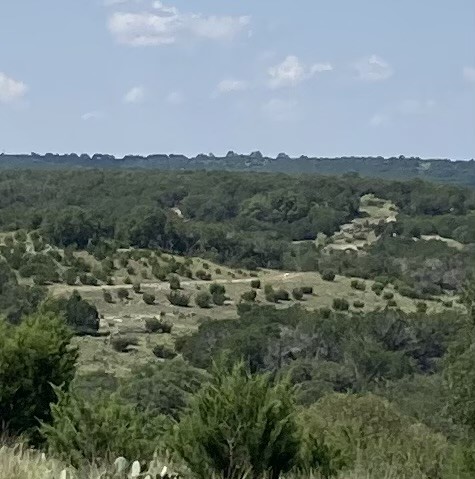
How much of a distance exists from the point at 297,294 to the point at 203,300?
6.16 m

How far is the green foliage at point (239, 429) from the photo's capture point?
33.4ft

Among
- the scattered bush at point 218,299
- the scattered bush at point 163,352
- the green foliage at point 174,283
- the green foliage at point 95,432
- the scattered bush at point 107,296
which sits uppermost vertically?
the green foliage at point 95,432

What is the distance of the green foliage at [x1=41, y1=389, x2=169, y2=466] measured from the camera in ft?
36.6

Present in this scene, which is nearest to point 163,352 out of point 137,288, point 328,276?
point 137,288

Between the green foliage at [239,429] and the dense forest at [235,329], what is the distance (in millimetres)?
19

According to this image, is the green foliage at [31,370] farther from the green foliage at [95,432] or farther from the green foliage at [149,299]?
the green foliage at [149,299]

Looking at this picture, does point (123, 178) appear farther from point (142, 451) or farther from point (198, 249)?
point (142, 451)

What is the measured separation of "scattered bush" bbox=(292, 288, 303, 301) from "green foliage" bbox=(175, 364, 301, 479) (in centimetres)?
4504

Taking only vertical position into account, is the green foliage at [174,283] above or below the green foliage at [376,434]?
below

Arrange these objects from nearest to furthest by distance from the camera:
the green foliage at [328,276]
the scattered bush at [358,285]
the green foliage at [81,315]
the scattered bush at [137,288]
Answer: the green foliage at [81,315], the scattered bush at [137,288], the scattered bush at [358,285], the green foliage at [328,276]

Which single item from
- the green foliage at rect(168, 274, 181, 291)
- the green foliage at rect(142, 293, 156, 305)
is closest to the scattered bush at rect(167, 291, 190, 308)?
the green foliage at rect(142, 293, 156, 305)

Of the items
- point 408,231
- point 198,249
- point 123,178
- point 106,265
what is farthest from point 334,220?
point 106,265

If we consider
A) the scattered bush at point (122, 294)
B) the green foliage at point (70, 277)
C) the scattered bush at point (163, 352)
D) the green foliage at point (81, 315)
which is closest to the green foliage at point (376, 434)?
the scattered bush at point (163, 352)

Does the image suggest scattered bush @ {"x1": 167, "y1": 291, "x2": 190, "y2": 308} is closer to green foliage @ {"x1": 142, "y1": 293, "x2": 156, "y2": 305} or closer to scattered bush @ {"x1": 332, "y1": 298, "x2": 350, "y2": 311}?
green foliage @ {"x1": 142, "y1": 293, "x2": 156, "y2": 305}
